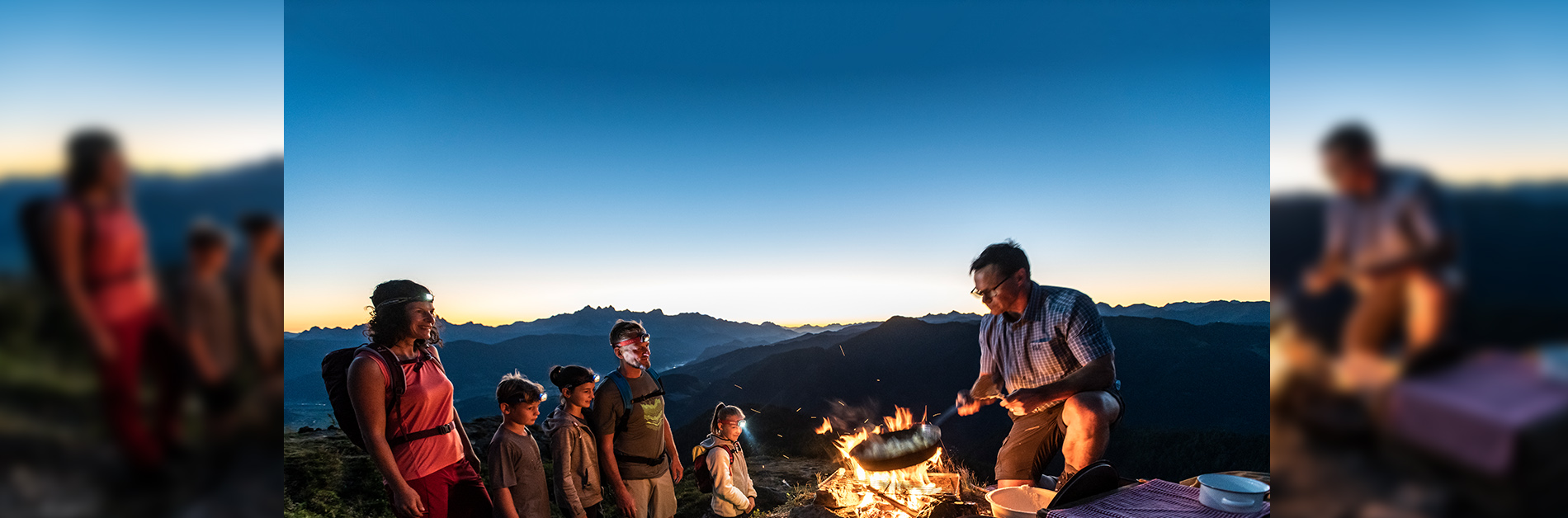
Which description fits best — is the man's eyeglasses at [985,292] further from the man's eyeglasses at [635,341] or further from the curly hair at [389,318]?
the curly hair at [389,318]

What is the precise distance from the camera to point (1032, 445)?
15.2ft

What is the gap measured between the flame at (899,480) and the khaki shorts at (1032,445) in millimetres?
477

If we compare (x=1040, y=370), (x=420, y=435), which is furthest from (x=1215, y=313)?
(x=420, y=435)

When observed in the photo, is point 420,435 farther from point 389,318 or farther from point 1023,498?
point 1023,498

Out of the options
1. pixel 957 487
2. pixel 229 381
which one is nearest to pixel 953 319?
pixel 957 487

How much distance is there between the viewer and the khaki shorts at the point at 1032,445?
4.59 meters

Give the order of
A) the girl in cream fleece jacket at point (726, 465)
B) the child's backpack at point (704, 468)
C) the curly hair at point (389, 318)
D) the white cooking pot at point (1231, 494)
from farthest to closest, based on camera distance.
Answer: the child's backpack at point (704, 468) < the girl in cream fleece jacket at point (726, 465) < the curly hair at point (389, 318) < the white cooking pot at point (1231, 494)

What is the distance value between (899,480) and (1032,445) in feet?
3.18

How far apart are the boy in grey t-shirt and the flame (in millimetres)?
2146

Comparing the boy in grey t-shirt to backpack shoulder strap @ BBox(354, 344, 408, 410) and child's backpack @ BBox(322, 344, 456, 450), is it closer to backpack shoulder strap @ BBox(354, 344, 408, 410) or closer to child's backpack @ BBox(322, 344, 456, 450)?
child's backpack @ BBox(322, 344, 456, 450)

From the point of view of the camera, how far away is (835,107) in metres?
8.35

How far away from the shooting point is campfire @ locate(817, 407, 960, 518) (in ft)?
15.5

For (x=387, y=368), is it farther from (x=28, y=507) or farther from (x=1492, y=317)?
(x=1492, y=317)

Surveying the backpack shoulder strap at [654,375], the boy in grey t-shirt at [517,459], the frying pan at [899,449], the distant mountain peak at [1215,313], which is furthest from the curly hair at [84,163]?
the distant mountain peak at [1215,313]
